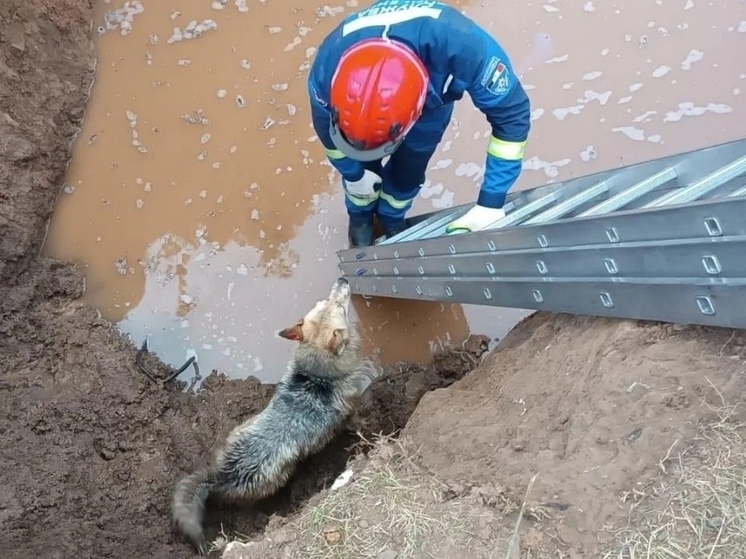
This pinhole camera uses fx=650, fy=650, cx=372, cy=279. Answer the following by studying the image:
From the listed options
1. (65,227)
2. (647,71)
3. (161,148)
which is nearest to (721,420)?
(647,71)

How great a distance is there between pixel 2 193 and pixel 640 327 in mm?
4464

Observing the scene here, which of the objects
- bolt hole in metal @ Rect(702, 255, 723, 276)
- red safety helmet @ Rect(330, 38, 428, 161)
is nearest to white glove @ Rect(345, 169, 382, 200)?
red safety helmet @ Rect(330, 38, 428, 161)

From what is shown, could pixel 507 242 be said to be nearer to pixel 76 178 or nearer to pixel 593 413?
pixel 593 413

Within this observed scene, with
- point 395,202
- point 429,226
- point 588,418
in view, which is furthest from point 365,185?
point 588,418

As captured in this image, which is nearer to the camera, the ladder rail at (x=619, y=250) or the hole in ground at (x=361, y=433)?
the ladder rail at (x=619, y=250)

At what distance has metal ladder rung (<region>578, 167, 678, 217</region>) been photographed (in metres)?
2.96

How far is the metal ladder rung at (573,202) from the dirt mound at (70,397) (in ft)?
5.63

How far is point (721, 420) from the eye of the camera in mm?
2523

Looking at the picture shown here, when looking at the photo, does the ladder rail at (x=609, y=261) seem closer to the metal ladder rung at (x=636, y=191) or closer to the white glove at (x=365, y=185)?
the metal ladder rung at (x=636, y=191)

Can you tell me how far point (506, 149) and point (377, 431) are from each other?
2121 millimetres

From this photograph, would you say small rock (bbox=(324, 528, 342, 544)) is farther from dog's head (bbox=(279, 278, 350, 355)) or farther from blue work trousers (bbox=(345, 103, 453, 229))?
blue work trousers (bbox=(345, 103, 453, 229))

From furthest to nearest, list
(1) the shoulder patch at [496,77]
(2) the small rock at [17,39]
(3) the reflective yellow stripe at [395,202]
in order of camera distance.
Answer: (2) the small rock at [17,39], (3) the reflective yellow stripe at [395,202], (1) the shoulder patch at [496,77]

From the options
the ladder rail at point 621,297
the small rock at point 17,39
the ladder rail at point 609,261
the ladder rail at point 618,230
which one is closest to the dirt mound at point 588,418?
the ladder rail at point 621,297

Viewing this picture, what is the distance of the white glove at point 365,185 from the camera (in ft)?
13.8
